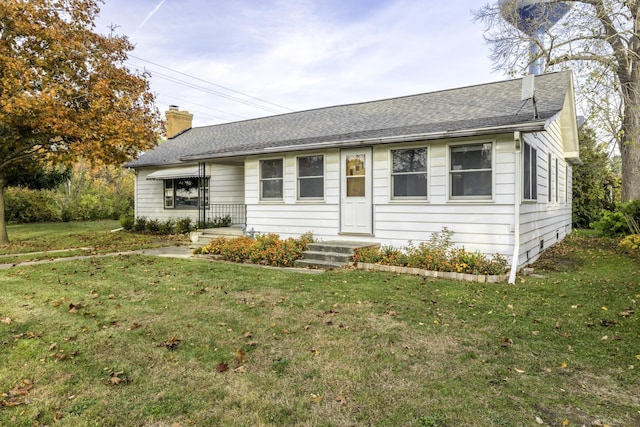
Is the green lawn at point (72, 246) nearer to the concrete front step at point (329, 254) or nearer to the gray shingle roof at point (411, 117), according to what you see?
the gray shingle roof at point (411, 117)

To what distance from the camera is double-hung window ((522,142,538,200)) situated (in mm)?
8430

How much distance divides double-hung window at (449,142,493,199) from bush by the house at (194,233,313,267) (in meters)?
3.80

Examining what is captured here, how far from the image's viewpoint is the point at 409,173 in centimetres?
912

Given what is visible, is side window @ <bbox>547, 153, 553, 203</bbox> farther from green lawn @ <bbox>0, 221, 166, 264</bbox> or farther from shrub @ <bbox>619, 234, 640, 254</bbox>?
green lawn @ <bbox>0, 221, 166, 264</bbox>

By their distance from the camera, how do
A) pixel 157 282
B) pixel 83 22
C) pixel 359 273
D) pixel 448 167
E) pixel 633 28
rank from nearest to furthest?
pixel 157 282 → pixel 359 273 → pixel 448 167 → pixel 633 28 → pixel 83 22

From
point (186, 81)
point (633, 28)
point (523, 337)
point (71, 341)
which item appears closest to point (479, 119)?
point (523, 337)

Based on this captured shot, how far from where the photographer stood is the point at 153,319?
4.85m

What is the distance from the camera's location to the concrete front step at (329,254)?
8.73 meters

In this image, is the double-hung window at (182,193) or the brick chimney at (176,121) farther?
the brick chimney at (176,121)

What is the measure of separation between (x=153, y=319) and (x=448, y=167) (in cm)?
645

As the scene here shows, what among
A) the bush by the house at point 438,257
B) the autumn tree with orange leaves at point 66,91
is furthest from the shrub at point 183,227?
the bush by the house at point 438,257

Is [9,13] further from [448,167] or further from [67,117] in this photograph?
[448,167]

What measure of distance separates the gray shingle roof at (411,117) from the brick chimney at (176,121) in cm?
615

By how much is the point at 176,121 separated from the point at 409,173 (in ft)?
53.0
